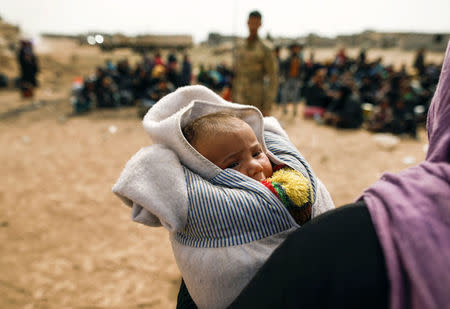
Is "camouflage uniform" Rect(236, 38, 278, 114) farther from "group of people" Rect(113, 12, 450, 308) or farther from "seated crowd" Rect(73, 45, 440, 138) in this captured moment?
"group of people" Rect(113, 12, 450, 308)

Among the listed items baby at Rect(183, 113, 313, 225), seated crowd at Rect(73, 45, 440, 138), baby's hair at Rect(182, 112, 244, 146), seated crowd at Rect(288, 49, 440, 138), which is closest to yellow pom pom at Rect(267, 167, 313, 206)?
baby at Rect(183, 113, 313, 225)

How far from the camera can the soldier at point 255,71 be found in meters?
→ 4.88

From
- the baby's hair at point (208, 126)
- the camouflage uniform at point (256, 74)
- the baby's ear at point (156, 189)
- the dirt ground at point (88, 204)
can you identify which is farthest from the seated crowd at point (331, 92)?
the baby's ear at point (156, 189)

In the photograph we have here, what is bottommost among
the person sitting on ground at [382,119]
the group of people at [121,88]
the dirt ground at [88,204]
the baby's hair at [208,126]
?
the dirt ground at [88,204]

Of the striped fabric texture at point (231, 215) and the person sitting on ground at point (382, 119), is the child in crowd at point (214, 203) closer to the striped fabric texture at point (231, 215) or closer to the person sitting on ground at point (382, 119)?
the striped fabric texture at point (231, 215)

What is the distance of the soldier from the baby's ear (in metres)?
4.16

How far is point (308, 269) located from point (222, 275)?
39cm

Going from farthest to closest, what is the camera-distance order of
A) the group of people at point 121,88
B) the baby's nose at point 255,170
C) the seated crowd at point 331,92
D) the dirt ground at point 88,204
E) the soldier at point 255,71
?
the group of people at point 121,88
the seated crowd at point 331,92
the soldier at point 255,71
the dirt ground at point 88,204
the baby's nose at point 255,170

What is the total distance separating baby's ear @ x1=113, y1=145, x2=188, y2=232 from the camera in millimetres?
979

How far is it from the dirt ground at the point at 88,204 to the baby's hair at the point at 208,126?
7.08 feet

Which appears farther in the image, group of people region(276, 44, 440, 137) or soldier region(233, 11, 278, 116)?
group of people region(276, 44, 440, 137)

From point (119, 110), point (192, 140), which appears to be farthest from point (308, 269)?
point (119, 110)

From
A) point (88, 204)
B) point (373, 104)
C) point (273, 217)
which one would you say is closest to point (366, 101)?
point (373, 104)

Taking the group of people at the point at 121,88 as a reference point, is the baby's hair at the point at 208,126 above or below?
above
